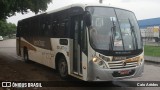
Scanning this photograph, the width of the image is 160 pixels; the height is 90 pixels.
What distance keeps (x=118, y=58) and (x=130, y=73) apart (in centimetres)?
79

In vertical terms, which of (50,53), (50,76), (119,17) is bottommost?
(50,76)

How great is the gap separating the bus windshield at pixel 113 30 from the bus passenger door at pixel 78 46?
0.62 m

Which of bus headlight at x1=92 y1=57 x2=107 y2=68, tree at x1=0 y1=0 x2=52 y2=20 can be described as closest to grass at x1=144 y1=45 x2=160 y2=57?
tree at x1=0 y1=0 x2=52 y2=20

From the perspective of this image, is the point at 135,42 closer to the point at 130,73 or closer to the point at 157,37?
the point at 130,73

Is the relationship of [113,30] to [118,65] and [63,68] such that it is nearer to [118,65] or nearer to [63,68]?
[118,65]

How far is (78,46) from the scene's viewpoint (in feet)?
35.5

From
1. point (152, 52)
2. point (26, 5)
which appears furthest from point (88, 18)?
point (152, 52)

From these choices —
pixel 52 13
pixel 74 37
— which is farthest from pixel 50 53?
pixel 74 37

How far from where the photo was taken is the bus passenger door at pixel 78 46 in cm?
1033

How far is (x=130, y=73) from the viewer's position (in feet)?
33.5

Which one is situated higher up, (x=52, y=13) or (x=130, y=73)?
(x=52, y=13)

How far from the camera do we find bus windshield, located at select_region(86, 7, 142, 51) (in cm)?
988

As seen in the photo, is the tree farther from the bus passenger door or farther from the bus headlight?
Answer: the bus headlight

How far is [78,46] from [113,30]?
1.51 meters
